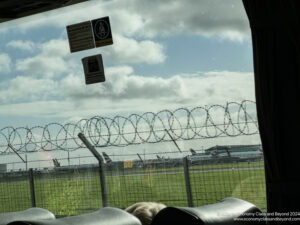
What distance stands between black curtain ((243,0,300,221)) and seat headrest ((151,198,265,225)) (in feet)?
0.84

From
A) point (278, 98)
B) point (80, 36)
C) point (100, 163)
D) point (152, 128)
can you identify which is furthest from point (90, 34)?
point (278, 98)

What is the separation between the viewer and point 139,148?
18.8 feet

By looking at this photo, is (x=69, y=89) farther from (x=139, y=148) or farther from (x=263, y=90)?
(x=263, y=90)

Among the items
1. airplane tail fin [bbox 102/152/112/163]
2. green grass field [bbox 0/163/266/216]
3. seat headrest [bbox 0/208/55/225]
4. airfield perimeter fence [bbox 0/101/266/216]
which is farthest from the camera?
airplane tail fin [bbox 102/152/112/163]

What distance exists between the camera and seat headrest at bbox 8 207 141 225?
9.10ft

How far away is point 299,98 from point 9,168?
474cm

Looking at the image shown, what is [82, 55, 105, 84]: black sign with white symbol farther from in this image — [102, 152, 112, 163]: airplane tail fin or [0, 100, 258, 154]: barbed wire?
[102, 152, 112, 163]: airplane tail fin

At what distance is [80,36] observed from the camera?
453cm

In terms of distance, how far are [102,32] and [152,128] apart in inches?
40.8

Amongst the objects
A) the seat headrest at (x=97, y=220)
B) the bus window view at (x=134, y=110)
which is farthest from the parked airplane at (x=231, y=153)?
the seat headrest at (x=97, y=220)

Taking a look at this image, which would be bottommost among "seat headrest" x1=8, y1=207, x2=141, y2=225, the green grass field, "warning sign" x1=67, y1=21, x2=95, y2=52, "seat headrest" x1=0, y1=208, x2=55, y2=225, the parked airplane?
the green grass field

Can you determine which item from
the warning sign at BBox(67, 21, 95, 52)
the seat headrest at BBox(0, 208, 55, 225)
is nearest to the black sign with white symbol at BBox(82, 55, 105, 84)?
the warning sign at BBox(67, 21, 95, 52)

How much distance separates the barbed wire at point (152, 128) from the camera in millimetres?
4629

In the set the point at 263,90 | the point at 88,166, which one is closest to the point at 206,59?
the point at 88,166
